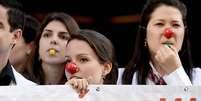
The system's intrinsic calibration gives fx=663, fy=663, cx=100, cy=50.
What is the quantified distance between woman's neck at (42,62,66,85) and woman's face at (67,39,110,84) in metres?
0.56

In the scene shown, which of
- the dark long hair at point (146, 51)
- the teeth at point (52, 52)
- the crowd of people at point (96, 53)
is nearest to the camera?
the crowd of people at point (96, 53)

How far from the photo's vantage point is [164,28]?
391cm

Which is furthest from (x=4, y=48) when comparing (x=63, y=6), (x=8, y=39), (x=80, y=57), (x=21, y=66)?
(x=63, y=6)

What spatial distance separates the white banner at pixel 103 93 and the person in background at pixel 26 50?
0.99m

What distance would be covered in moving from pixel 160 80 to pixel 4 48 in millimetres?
924

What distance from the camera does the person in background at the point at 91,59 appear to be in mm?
3617

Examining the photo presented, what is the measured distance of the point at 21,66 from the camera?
181 inches

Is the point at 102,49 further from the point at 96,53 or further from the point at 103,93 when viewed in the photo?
the point at 103,93

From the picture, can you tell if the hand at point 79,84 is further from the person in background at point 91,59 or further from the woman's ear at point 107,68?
the woman's ear at point 107,68

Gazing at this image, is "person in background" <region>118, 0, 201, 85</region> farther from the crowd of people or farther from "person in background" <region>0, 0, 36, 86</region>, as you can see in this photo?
"person in background" <region>0, 0, 36, 86</region>

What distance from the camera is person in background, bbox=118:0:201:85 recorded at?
3727mm

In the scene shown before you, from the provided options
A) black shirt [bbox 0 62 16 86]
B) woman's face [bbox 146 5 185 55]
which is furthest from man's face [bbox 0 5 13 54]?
woman's face [bbox 146 5 185 55]

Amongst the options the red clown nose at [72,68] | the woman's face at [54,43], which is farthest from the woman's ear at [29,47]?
the red clown nose at [72,68]

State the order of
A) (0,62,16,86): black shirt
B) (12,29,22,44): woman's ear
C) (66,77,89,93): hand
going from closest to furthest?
(66,77,89,93): hand → (0,62,16,86): black shirt → (12,29,22,44): woman's ear
